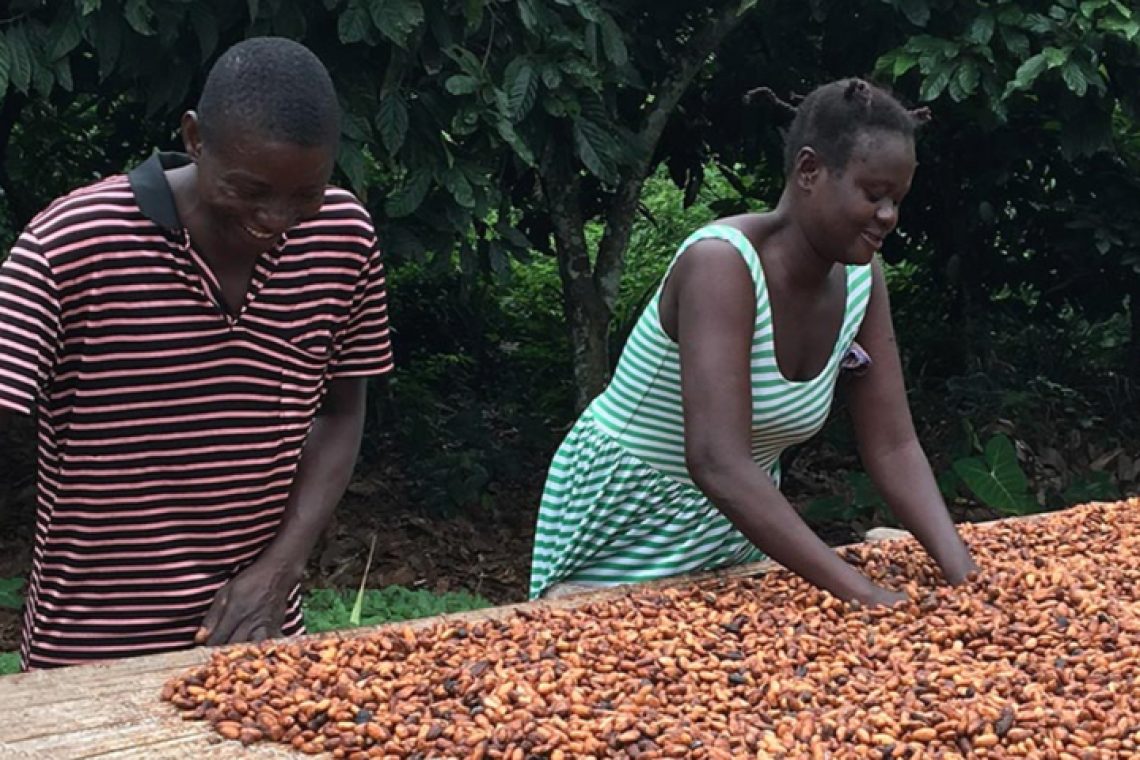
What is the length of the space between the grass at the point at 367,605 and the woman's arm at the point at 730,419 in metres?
1.80

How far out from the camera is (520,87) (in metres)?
3.78

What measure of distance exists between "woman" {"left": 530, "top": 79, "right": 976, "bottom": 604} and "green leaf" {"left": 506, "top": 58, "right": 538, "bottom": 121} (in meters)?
1.38

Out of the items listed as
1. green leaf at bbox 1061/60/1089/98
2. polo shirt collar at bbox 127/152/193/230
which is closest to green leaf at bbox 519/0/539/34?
green leaf at bbox 1061/60/1089/98

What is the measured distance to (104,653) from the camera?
213 centimetres

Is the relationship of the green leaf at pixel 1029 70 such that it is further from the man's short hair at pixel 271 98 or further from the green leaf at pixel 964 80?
the man's short hair at pixel 271 98

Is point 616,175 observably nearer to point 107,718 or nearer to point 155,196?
point 155,196

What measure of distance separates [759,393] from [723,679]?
63 cm

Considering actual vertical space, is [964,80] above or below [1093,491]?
above

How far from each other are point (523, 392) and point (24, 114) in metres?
2.31

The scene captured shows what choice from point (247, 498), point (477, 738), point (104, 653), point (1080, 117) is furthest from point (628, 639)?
point (1080, 117)

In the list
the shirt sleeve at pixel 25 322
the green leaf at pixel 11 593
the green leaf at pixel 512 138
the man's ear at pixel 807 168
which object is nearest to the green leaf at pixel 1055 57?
the green leaf at pixel 512 138

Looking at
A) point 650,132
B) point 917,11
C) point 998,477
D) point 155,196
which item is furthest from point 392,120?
point 998,477

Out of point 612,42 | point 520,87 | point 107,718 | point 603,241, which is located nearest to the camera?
point 107,718

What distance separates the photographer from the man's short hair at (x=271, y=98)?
1.87 meters
